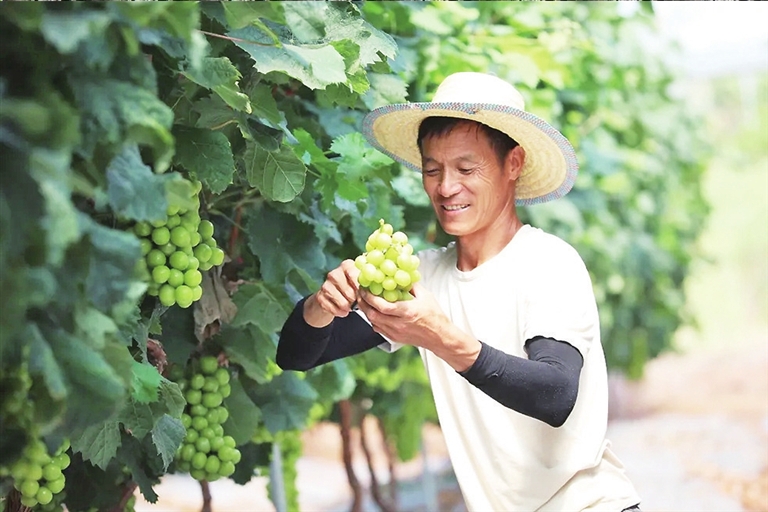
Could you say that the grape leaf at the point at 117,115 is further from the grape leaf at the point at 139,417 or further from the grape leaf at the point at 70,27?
the grape leaf at the point at 139,417

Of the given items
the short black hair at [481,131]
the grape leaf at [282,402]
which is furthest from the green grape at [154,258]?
the grape leaf at [282,402]

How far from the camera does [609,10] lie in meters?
4.78

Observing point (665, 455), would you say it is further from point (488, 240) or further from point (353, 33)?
point (353, 33)

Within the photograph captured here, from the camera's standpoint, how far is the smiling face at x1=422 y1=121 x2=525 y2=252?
7.07ft

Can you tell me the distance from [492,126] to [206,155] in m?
0.64

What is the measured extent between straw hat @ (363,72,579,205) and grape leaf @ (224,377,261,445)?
670mm

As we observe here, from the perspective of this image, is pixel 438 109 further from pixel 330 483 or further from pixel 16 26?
pixel 330 483

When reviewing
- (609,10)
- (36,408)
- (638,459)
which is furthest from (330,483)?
(36,408)

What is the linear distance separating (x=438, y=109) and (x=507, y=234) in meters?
0.31

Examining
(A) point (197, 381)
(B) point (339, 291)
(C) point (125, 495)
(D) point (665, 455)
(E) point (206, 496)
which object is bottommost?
(D) point (665, 455)

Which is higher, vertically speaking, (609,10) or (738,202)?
(609,10)

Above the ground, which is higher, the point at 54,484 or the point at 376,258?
the point at 376,258

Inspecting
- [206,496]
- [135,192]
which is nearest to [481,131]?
[135,192]

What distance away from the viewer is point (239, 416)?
2.51 meters
